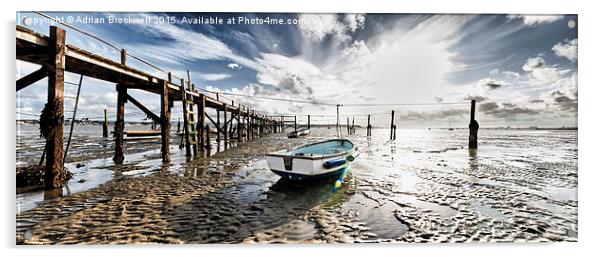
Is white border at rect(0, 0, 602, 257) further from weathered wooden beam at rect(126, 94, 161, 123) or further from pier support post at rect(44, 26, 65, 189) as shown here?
weathered wooden beam at rect(126, 94, 161, 123)

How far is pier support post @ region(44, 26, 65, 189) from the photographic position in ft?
16.8

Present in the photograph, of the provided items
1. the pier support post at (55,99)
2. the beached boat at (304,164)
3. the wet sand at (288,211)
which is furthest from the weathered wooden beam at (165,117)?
the beached boat at (304,164)

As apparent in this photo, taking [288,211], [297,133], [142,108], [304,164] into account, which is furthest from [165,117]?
[297,133]

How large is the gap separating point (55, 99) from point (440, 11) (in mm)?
8724

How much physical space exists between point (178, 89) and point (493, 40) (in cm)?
1163

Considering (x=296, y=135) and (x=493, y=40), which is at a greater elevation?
(x=493, y=40)

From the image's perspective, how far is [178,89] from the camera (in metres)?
11.0

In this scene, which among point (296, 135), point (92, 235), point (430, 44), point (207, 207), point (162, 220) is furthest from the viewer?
point (296, 135)

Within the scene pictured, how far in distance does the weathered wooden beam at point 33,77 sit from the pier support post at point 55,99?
223mm

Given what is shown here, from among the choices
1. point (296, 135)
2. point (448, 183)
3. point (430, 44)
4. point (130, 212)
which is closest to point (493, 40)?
point (430, 44)

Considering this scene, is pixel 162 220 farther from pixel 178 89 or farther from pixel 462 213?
pixel 178 89

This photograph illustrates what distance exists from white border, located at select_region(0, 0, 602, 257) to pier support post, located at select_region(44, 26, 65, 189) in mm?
522

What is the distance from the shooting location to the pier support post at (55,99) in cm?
511

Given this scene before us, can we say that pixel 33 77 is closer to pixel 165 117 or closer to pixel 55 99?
pixel 55 99
